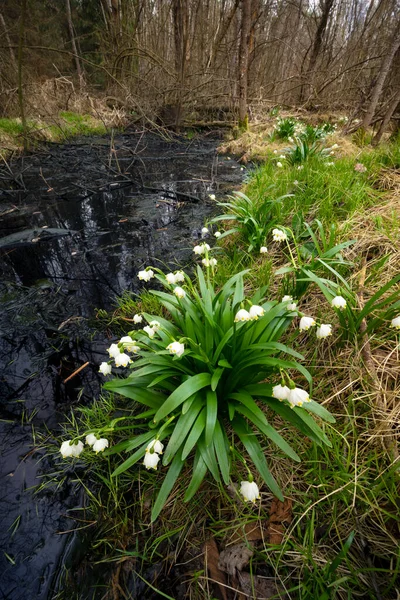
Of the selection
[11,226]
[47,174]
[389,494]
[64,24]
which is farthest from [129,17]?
[389,494]

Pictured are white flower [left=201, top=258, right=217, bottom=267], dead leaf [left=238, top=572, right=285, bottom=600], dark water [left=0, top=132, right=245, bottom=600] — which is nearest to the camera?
dead leaf [left=238, top=572, right=285, bottom=600]

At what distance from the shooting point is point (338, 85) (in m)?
10.5

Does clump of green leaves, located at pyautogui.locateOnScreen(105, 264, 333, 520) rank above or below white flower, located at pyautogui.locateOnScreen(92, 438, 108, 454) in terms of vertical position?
above

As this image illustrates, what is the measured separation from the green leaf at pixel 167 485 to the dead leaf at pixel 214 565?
0.87ft

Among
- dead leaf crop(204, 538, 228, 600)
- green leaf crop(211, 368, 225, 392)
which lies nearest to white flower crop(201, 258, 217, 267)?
green leaf crop(211, 368, 225, 392)

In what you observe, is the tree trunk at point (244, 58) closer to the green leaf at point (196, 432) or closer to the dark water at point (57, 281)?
the dark water at point (57, 281)

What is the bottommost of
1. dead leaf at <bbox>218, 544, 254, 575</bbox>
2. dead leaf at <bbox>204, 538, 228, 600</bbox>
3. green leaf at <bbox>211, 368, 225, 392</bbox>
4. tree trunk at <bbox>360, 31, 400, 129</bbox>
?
dead leaf at <bbox>204, 538, 228, 600</bbox>

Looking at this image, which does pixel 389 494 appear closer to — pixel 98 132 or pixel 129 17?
pixel 98 132

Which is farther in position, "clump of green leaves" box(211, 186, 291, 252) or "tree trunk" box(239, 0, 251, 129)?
"tree trunk" box(239, 0, 251, 129)

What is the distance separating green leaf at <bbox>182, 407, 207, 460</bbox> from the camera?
3.96ft

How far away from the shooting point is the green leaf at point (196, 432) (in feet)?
3.96

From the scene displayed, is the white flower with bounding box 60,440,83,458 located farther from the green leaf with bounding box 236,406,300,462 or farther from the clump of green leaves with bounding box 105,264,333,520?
the green leaf with bounding box 236,406,300,462

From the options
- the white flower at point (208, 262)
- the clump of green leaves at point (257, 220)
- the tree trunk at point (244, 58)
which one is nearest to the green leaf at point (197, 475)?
the white flower at point (208, 262)

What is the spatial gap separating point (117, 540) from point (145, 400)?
24.4 inches
